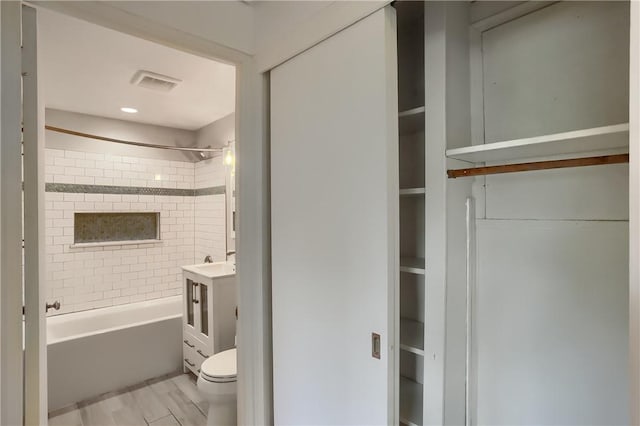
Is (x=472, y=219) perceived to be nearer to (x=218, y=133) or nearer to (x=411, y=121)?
(x=411, y=121)

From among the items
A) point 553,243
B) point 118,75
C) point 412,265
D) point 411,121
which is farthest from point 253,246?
point 118,75

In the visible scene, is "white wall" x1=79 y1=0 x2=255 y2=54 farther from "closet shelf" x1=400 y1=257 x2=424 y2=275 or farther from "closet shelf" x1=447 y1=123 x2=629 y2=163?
"closet shelf" x1=400 y1=257 x2=424 y2=275

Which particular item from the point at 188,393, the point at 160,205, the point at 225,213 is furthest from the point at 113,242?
the point at 188,393

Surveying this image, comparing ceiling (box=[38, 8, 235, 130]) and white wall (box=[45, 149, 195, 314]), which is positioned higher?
ceiling (box=[38, 8, 235, 130])

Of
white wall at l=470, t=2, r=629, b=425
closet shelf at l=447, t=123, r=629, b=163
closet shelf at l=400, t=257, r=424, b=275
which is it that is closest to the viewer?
Result: closet shelf at l=447, t=123, r=629, b=163

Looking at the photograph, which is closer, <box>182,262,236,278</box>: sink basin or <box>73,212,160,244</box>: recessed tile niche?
<box>182,262,236,278</box>: sink basin

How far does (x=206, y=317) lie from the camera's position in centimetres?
297

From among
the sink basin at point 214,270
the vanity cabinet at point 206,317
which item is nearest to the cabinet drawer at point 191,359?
the vanity cabinet at point 206,317

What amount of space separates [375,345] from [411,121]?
908 millimetres

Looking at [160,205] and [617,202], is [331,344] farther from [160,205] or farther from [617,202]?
[160,205]

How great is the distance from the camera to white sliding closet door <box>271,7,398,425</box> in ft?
3.78

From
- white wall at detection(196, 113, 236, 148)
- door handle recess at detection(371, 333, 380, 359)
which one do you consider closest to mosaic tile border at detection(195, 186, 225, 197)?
white wall at detection(196, 113, 236, 148)

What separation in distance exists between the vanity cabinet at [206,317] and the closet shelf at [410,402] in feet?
5.82

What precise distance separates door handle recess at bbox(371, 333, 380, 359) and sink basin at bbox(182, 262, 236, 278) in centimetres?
199
